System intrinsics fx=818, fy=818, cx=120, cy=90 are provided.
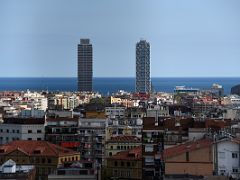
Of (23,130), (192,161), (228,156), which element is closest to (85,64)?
(23,130)

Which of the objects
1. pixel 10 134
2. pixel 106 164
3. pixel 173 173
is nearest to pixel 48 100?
pixel 10 134

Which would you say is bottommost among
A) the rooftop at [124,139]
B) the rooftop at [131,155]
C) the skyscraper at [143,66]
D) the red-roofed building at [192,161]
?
the rooftop at [131,155]

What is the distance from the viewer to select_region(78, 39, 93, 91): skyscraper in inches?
7608

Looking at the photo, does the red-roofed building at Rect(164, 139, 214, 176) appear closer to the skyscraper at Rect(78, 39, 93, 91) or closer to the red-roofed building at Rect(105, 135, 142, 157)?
the red-roofed building at Rect(105, 135, 142, 157)

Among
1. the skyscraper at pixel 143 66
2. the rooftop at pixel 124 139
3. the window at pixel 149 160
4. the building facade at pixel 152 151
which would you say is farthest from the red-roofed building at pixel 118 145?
the skyscraper at pixel 143 66

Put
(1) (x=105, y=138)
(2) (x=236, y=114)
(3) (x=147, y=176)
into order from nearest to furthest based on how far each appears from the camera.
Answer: (3) (x=147, y=176), (1) (x=105, y=138), (2) (x=236, y=114)

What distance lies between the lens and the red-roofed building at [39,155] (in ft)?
141

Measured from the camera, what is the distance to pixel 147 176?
129 ft

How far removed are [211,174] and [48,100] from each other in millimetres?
78572

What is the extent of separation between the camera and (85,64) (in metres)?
195

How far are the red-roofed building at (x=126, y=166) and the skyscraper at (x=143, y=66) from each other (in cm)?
14215

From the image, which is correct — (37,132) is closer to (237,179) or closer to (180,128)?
(180,128)

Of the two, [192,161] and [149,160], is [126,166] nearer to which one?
[149,160]

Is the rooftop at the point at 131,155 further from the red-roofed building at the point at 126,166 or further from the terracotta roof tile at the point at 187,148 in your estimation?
the terracotta roof tile at the point at 187,148
